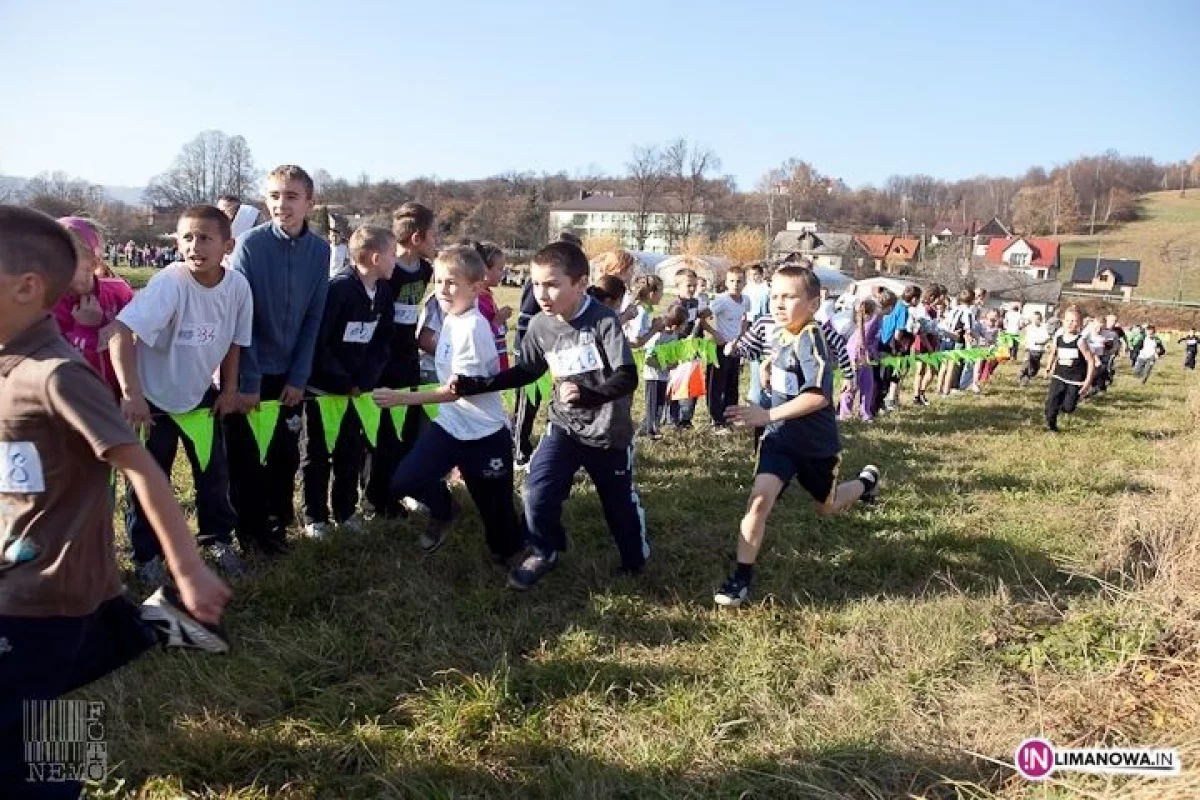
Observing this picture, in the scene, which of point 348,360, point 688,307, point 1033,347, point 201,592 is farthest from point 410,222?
point 1033,347

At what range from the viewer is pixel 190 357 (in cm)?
432

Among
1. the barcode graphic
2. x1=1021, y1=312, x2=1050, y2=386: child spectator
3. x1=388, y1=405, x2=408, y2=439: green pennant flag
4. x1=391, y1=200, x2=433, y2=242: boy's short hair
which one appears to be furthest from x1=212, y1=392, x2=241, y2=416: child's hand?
x1=1021, y1=312, x2=1050, y2=386: child spectator

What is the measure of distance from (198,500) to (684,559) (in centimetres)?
294

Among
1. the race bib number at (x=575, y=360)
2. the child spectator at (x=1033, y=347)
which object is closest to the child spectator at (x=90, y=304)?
the race bib number at (x=575, y=360)

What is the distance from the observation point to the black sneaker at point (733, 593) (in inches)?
174

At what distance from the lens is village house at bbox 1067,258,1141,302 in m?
86.6

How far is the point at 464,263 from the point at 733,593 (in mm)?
2468

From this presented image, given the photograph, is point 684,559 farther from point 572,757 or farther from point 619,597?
point 572,757

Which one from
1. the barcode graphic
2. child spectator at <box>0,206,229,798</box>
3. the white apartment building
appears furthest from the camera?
the white apartment building

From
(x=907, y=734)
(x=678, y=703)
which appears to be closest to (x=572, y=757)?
(x=678, y=703)

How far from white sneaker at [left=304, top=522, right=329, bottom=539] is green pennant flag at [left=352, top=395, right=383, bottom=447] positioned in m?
0.63

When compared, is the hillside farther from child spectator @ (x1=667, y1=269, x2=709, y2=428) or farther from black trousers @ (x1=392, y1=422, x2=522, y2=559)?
black trousers @ (x1=392, y1=422, x2=522, y2=559)

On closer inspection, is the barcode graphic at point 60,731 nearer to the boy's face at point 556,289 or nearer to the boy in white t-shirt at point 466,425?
the boy in white t-shirt at point 466,425

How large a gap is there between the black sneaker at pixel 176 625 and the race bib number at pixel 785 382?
11.2ft
